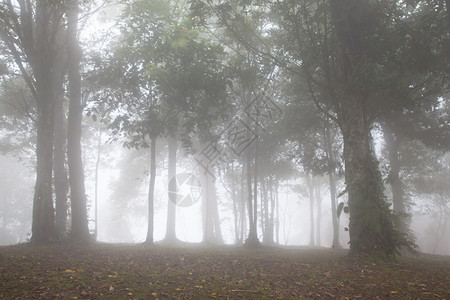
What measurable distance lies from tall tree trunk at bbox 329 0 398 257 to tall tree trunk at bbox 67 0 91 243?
36.8 feet

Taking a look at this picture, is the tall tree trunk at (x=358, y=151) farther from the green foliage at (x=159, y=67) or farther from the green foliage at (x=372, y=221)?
the green foliage at (x=159, y=67)

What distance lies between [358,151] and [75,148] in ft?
39.9

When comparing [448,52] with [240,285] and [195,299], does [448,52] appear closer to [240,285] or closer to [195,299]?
[240,285]

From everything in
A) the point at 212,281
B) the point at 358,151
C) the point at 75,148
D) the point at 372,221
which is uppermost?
the point at 75,148

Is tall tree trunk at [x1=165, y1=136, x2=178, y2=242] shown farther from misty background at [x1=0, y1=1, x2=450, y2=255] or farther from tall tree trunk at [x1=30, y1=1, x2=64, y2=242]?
tall tree trunk at [x1=30, y1=1, x2=64, y2=242]

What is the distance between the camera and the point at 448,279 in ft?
18.7

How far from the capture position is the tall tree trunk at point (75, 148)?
1340 centimetres

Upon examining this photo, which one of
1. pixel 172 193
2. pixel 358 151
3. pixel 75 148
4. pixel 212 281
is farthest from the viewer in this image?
pixel 172 193

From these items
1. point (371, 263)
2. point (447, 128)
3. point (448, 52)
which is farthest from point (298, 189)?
point (371, 263)

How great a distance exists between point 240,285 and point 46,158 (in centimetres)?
962

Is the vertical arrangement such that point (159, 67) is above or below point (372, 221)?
above

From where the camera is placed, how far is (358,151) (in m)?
8.58

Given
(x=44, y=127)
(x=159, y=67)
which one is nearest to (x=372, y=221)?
→ (x=159, y=67)

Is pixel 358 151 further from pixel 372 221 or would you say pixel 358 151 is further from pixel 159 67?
pixel 159 67
